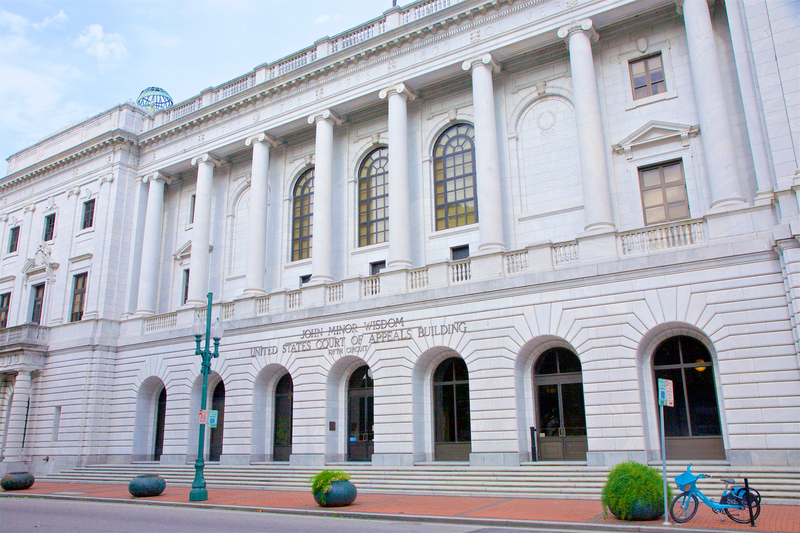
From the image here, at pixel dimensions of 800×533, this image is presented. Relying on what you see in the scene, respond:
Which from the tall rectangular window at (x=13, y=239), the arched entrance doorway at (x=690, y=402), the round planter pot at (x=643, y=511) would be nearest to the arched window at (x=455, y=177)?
the arched entrance doorway at (x=690, y=402)

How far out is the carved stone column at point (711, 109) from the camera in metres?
20.3

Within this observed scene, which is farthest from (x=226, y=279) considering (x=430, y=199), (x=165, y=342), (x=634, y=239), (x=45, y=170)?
(x=634, y=239)

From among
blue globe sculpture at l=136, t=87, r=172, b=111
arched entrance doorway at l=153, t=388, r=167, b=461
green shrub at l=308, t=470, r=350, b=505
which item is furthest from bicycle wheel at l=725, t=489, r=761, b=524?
blue globe sculpture at l=136, t=87, r=172, b=111

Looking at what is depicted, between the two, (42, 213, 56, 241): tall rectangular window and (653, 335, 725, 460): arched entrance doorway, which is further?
(42, 213, 56, 241): tall rectangular window

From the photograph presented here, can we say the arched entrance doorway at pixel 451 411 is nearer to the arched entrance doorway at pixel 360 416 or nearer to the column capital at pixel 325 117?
the arched entrance doorway at pixel 360 416

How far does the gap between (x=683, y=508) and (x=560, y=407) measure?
32.7 ft

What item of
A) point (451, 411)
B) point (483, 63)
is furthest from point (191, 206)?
point (451, 411)

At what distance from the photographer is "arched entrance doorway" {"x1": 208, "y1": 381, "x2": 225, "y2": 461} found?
31375mm

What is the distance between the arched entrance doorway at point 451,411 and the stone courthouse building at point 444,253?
110 millimetres

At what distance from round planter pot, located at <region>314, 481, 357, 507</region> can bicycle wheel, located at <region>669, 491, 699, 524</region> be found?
838 centimetres

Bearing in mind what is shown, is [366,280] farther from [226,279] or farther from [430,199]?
[226,279]

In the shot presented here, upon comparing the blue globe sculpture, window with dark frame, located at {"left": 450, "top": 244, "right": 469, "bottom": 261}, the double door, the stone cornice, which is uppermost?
the blue globe sculpture

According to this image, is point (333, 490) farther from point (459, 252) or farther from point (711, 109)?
point (711, 109)

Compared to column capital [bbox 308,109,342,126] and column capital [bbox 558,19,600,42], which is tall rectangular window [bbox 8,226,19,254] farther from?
column capital [bbox 558,19,600,42]
